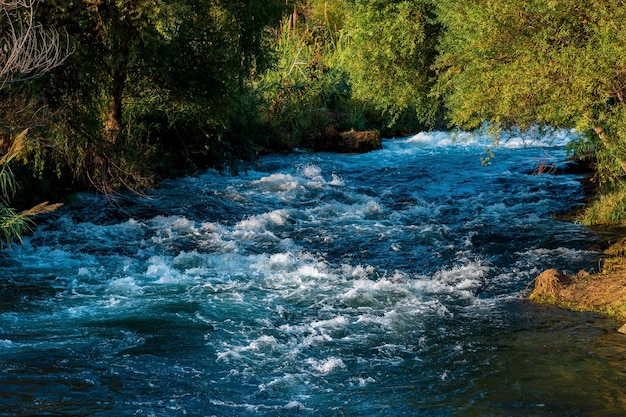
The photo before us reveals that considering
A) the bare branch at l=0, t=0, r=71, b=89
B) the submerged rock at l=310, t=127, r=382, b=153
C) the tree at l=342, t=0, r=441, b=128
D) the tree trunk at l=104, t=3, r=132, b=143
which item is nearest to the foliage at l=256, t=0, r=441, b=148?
the tree at l=342, t=0, r=441, b=128

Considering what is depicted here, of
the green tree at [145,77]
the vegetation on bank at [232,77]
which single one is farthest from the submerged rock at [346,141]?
the green tree at [145,77]

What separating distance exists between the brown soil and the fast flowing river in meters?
0.31

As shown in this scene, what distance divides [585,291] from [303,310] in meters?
4.09

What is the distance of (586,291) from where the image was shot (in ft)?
37.3

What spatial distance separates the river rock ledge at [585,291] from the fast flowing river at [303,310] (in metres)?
0.30

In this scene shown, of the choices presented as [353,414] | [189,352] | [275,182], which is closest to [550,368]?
[353,414]

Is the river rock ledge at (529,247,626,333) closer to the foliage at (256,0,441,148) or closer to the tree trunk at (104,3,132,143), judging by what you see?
the foliage at (256,0,441,148)

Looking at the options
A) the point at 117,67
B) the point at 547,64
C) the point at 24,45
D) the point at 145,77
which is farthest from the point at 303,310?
the point at 145,77

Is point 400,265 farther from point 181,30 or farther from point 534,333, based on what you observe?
point 181,30

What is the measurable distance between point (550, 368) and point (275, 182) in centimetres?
1304

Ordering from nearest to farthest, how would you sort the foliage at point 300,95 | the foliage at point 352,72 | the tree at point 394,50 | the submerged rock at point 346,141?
the tree at point 394,50 → the foliage at point 352,72 → the foliage at point 300,95 → the submerged rock at point 346,141

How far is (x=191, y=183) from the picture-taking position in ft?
68.5

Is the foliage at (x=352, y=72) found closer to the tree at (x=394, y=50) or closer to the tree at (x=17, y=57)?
the tree at (x=394, y=50)

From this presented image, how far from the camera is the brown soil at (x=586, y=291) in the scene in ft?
35.9
